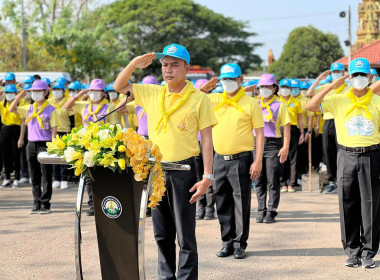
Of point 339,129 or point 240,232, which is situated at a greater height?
point 339,129

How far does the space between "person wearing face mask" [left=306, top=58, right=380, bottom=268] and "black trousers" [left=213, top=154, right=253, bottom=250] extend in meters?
1.12

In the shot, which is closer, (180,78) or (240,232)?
(180,78)

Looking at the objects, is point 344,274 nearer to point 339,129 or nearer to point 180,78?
point 339,129

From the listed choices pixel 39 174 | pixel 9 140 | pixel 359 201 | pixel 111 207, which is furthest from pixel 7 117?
pixel 111 207

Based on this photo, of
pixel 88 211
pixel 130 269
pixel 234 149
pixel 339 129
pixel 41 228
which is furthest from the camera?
pixel 88 211

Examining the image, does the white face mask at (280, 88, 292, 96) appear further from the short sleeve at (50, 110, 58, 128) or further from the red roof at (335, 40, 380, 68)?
the red roof at (335, 40, 380, 68)

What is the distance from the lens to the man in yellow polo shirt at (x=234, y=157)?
25.0 feet

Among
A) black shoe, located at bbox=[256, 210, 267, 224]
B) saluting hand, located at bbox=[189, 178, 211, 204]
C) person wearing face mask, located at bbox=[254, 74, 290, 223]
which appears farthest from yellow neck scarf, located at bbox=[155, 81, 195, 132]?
black shoe, located at bbox=[256, 210, 267, 224]

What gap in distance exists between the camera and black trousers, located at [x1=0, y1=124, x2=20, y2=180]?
14.3 metres

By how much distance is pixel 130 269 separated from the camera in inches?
190

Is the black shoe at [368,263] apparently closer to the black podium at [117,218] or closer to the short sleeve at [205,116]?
the short sleeve at [205,116]

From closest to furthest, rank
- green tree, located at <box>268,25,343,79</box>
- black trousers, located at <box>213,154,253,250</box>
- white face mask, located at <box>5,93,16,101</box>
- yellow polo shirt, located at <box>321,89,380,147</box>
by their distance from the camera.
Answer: yellow polo shirt, located at <box>321,89,380,147</box> → black trousers, located at <box>213,154,253,250</box> → white face mask, located at <box>5,93,16,101</box> → green tree, located at <box>268,25,343,79</box>

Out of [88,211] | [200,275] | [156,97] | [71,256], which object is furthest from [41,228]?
[156,97]

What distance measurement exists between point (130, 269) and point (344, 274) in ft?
9.12
